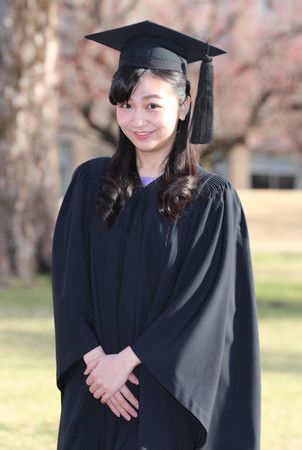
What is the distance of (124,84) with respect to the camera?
3.42 m

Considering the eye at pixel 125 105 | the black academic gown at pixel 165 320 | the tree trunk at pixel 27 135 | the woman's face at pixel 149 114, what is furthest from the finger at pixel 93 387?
the tree trunk at pixel 27 135

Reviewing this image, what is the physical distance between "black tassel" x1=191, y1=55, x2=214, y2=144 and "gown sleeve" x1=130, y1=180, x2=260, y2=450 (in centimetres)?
23

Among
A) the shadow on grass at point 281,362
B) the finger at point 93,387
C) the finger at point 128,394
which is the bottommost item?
the shadow on grass at point 281,362

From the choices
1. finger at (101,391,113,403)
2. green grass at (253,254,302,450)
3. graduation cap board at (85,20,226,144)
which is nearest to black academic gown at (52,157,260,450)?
finger at (101,391,113,403)

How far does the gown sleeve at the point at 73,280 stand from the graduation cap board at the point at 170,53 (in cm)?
40

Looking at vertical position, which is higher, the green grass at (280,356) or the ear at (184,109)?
the ear at (184,109)

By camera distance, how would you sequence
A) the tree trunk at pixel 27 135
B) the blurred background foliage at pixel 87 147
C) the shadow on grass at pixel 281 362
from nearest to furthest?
the blurred background foliage at pixel 87 147
the shadow on grass at pixel 281 362
the tree trunk at pixel 27 135

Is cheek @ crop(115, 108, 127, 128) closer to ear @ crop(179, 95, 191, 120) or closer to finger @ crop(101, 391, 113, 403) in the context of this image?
ear @ crop(179, 95, 191, 120)

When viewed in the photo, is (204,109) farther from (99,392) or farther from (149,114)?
(99,392)

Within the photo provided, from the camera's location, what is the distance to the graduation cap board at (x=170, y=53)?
3.51 meters

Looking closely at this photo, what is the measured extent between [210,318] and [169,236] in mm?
290

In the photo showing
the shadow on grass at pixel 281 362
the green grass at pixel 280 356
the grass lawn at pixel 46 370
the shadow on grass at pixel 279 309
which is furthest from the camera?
the shadow on grass at pixel 279 309

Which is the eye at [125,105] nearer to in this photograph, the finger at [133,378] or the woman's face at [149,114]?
the woman's face at [149,114]

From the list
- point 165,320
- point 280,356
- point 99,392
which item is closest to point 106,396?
point 99,392
